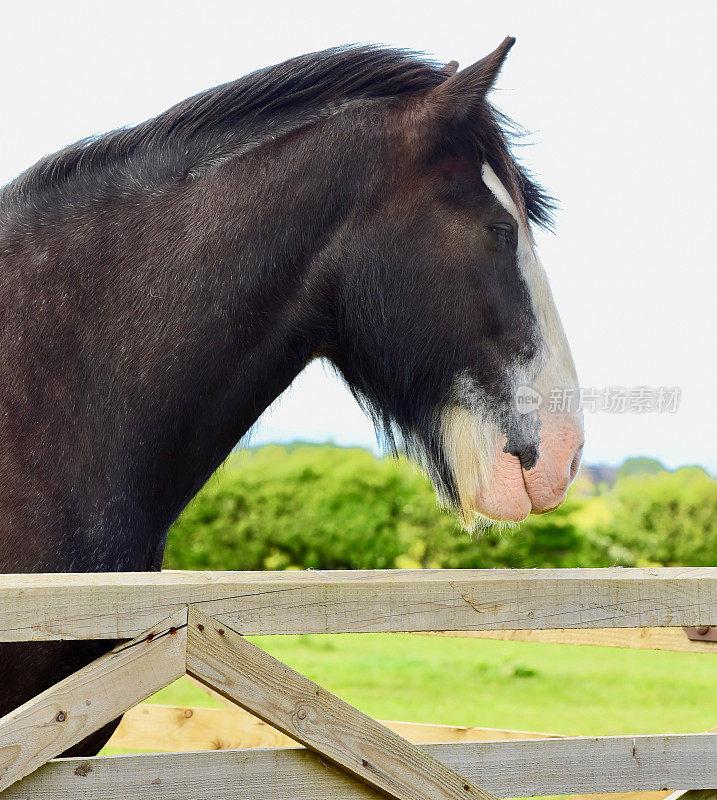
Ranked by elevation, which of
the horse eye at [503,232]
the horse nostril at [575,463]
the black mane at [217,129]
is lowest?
the horse nostril at [575,463]

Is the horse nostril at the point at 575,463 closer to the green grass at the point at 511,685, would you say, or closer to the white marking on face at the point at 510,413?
the white marking on face at the point at 510,413

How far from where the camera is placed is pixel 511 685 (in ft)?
29.6

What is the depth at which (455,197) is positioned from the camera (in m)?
2.29

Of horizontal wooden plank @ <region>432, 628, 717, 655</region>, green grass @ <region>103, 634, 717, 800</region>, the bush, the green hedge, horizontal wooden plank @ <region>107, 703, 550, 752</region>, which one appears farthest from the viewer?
the bush

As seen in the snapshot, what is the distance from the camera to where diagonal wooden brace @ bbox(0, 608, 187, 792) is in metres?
1.39

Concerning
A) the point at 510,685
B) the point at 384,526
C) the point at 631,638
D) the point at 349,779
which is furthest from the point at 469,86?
the point at 384,526

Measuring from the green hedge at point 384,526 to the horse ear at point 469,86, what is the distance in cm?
884

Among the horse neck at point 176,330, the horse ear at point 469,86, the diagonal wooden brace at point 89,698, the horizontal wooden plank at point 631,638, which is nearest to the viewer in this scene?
the diagonal wooden brace at point 89,698

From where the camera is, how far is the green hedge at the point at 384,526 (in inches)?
430

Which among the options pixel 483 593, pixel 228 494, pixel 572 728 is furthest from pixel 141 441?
pixel 228 494

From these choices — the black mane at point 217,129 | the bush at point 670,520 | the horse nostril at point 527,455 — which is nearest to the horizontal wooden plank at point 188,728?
the horse nostril at point 527,455

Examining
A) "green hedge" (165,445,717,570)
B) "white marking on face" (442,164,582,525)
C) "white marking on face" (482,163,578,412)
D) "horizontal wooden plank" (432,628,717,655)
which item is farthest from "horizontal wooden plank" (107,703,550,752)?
"green hedge" (165,445,717,570)

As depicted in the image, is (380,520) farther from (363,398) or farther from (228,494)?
(363,398)

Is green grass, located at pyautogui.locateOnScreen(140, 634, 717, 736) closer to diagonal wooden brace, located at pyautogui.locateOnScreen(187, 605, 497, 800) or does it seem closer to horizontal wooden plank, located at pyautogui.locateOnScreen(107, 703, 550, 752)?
horizontal wooden plank, located at pyautogui.locateOnScreen(107, 703, 550, 752)
